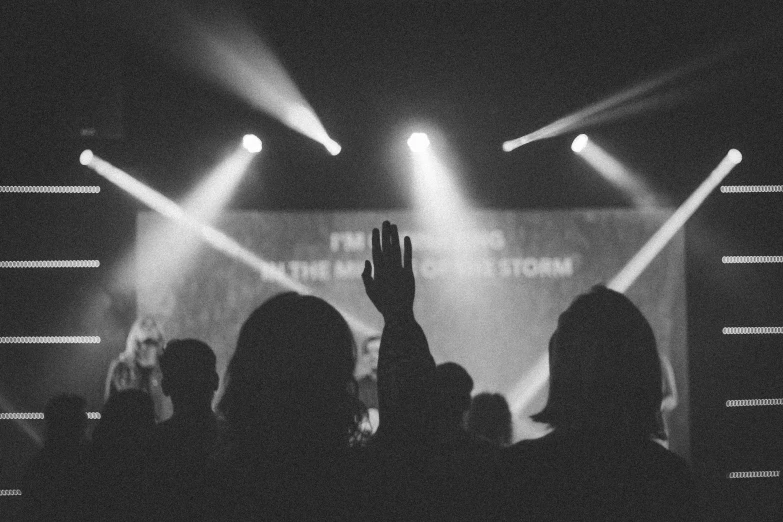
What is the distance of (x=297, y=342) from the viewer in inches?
57.3

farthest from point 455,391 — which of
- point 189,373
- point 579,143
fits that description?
point 579,143

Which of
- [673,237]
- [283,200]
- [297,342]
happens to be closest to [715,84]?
[673,237]

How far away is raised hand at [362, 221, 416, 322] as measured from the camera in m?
1.55

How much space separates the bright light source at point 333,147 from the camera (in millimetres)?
5766

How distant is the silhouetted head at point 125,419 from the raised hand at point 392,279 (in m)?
1.58

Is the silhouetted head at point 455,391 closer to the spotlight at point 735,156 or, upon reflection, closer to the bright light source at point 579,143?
the bright light source at point 579,143

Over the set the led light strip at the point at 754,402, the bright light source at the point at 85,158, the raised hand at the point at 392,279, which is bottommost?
the led light strip at the point at 754,402

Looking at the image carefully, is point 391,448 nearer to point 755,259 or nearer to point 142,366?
point 142,366

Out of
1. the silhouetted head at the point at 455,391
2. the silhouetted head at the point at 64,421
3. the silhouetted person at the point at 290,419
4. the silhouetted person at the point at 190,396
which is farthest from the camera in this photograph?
the silhouetted head at the point at 455,391

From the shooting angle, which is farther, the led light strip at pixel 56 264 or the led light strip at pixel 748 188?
the led light strip at pixel 748 188

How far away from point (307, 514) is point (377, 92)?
15.4ft

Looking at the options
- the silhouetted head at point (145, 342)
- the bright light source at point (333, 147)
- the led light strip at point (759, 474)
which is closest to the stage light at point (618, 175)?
the bright light source at point (333, 147)

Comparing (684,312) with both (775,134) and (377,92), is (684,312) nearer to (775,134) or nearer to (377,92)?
(775,134)

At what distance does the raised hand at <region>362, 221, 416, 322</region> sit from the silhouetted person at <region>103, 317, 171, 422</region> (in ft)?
14.1
